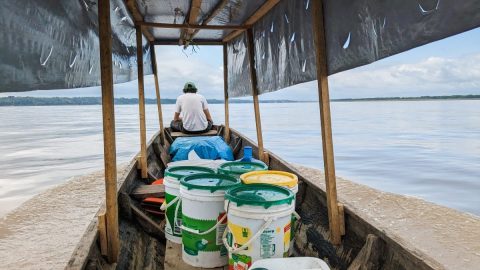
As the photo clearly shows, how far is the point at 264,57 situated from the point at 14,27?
381 cm

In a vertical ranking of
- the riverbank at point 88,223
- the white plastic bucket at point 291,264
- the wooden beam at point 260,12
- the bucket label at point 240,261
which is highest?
the wooden beam at point 260,12

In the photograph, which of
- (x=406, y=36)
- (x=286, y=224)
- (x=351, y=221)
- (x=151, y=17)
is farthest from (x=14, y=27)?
(x=151, y=17)

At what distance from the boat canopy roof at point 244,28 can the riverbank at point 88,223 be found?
3.63m

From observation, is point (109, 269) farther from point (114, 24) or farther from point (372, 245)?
point (114, 24)

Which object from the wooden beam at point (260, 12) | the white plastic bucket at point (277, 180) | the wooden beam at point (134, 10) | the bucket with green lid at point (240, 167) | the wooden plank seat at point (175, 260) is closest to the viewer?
the wooden plank seat at point (175, 260)

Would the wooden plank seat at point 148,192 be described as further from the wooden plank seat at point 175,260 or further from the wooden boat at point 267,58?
the wooden plank seat at point 175,260

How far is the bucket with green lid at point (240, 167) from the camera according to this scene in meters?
3.08

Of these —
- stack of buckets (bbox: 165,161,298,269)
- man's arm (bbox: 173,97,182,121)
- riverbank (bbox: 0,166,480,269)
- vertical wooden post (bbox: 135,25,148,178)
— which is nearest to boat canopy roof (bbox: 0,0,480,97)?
vertical wooden post (bbox: 135,25,148,178)

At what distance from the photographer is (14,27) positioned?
1.50 m

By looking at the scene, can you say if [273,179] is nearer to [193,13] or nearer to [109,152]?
[109,152]

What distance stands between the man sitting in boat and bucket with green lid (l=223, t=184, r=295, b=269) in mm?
6057

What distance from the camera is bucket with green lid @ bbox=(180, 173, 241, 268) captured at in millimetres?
2361

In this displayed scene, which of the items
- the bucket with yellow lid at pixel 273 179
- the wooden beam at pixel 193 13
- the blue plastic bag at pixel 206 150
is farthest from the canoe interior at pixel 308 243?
the wooden beam at pixel 193 13

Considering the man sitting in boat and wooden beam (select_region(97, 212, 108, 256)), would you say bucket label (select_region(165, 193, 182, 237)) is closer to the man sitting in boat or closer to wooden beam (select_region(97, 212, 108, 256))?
wooden beam (select_region(97, 212, 108, 256))
